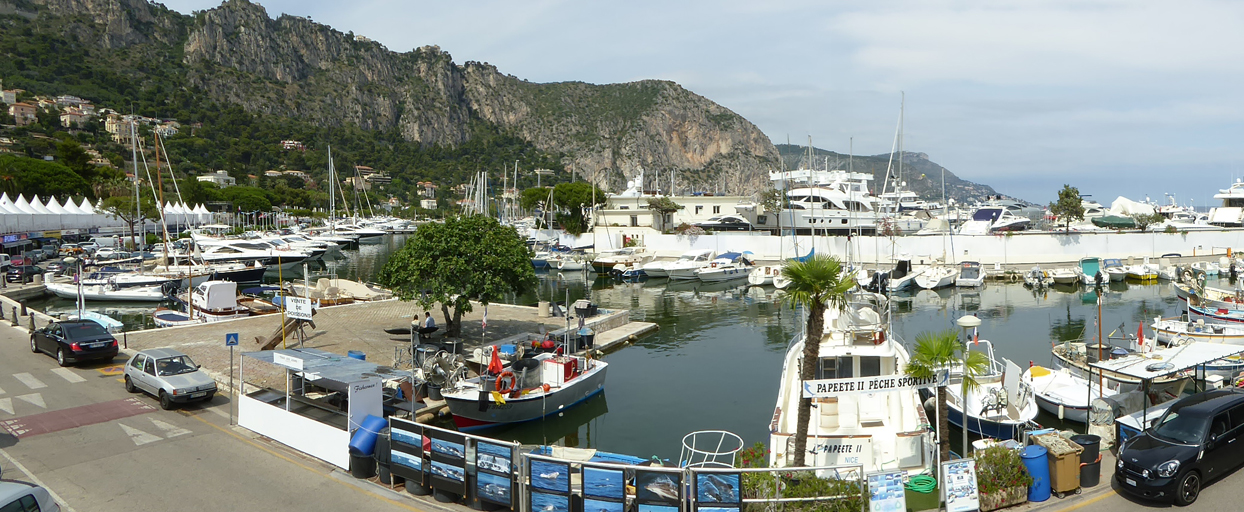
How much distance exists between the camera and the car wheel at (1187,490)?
945cm

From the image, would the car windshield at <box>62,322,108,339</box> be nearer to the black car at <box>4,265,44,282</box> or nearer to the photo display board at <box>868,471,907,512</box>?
the photo display board at <box>868,471,907,512</box>

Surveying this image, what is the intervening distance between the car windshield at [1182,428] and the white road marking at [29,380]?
24984 millimetres

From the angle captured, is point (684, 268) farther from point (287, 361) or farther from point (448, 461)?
point (448, 461)

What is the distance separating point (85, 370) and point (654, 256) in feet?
171

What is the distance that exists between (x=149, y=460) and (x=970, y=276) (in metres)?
52.8

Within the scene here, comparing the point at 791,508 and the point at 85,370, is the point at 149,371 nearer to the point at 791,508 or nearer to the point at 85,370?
the point at 85,370

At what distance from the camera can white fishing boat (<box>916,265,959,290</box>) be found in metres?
49.4

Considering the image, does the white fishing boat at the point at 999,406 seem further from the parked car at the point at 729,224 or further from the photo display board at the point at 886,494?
the parked car at the point at 729,224

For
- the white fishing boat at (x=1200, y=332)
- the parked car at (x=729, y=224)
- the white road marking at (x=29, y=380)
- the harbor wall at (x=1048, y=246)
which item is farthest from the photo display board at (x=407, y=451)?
the parked car at (x=729, y=224)

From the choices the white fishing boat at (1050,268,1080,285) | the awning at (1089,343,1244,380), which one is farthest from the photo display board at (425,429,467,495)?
the white fishing boat at (1050,268,1080,285)

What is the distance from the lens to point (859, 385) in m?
10.4

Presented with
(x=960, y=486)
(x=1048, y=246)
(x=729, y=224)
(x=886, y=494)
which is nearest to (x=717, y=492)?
(x=886, y=494)

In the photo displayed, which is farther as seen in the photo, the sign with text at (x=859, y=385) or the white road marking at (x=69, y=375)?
the white road marking at (x=69, y=375)

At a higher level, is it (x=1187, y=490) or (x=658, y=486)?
(x=658, y=486)
